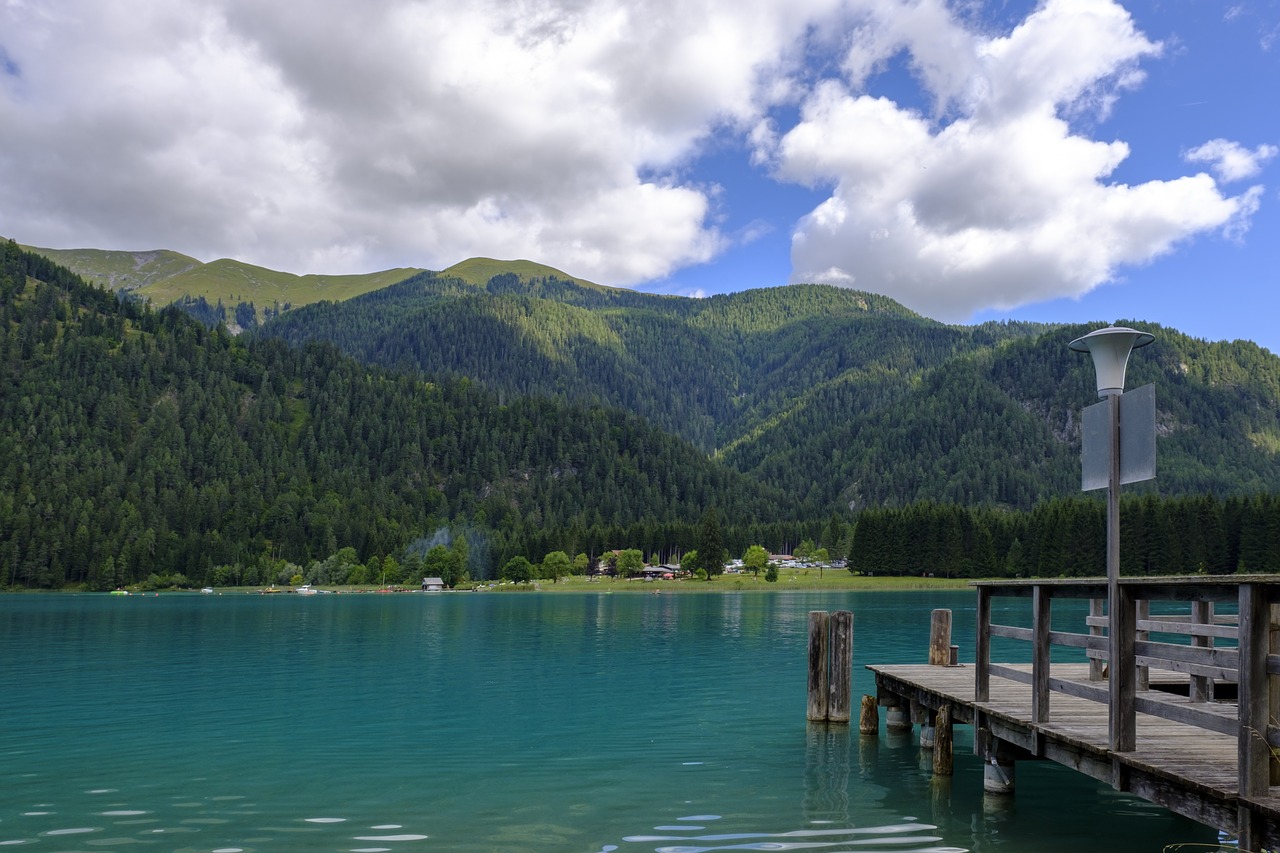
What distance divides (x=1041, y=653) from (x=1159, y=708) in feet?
12.5

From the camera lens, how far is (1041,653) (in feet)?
59.0

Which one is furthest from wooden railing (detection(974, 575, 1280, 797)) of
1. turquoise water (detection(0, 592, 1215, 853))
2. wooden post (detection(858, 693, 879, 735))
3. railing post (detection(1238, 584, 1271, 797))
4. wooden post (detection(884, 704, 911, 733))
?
wooden post (detection(884, 704, 911, 733))

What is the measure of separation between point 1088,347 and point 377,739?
2292cm

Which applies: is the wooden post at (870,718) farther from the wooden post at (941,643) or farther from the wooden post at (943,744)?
the wooden post at (943,744)

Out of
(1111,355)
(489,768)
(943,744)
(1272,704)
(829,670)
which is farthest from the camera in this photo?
(829,670)

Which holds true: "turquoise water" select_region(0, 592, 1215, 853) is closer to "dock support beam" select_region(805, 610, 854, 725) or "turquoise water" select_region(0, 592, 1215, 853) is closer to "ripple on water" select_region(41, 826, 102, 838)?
"ripple on water" select_region(41, 826, 102, 838)

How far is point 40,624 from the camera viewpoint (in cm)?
9269

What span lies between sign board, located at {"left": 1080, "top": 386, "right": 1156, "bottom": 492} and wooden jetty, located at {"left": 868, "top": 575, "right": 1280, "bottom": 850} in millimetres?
1675

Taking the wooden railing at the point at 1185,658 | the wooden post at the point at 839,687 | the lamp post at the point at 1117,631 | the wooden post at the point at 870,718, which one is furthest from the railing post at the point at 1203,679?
the wooden post at the point at 839,687

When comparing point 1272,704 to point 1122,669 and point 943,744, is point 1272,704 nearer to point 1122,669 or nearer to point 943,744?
point 1122,669

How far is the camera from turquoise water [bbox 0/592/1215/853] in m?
18.6

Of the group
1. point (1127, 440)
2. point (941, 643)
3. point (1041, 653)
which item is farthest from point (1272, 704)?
point (941, 643)

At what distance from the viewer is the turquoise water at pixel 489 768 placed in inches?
733

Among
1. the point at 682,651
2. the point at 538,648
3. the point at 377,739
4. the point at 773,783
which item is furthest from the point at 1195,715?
the point at 538,648
